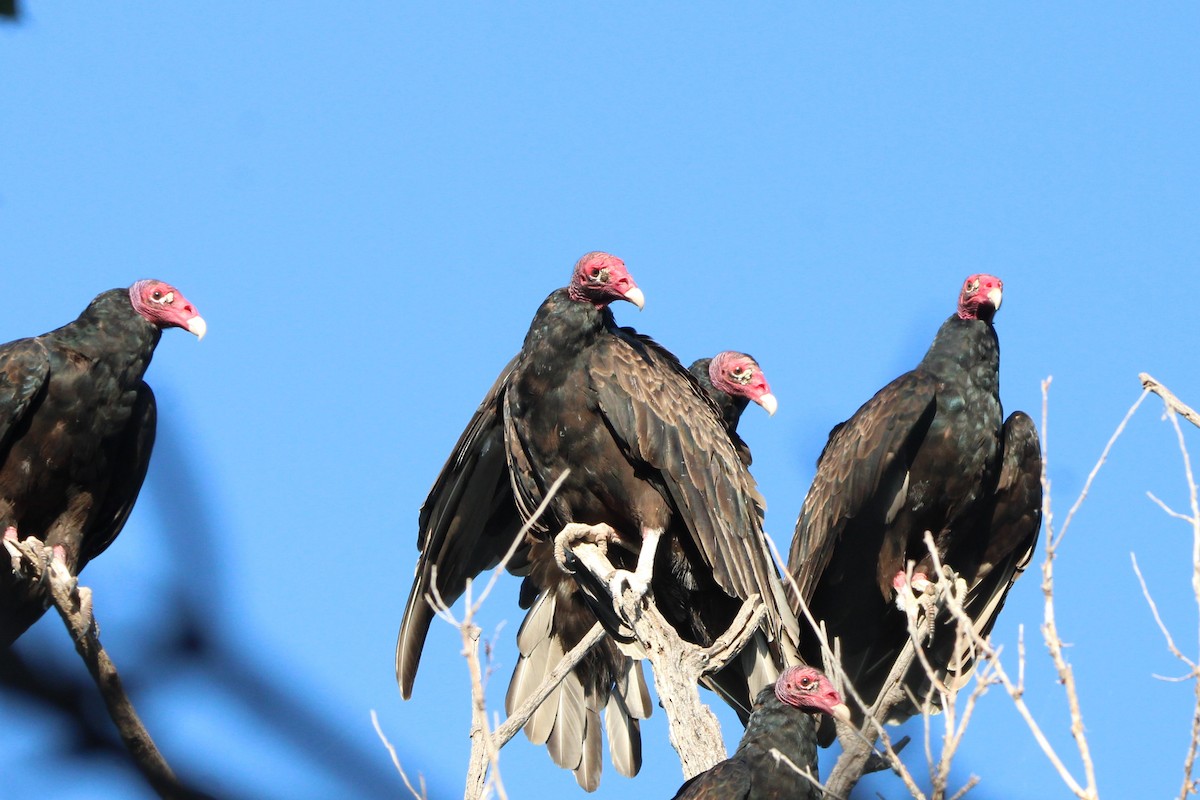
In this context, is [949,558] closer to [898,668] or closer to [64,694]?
[898,668]

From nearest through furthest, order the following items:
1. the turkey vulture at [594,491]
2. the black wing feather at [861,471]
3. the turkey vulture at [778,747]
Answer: the turkey vulture at [778,747] → the turkey vulture at [594,491] → the black wing feather at [861,471]

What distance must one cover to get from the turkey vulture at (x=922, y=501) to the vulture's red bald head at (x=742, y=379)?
35cm

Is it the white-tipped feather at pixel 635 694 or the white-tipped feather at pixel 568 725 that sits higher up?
the white-tipped feather at pixel 635 694

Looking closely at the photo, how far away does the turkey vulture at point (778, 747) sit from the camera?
405cm

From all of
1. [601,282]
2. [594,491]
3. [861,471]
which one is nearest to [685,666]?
[594,491]

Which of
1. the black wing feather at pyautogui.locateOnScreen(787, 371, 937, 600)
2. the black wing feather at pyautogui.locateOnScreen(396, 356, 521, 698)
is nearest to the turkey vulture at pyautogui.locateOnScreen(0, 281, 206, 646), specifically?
the black wing feather at pyautogui.locateOnScreen(396, 356, 521, 698)

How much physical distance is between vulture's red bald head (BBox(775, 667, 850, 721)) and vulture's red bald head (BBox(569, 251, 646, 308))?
1.47 meters

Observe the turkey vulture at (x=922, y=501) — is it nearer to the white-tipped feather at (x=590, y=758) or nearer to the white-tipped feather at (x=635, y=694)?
the white-tipped feather at (x=635, y=694)

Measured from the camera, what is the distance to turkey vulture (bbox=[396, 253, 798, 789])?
5078mm

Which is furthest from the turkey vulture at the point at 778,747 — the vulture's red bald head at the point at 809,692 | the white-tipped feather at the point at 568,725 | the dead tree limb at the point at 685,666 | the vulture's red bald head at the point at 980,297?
the vulture's red bald head at the point at 980,297

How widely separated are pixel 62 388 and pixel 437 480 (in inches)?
55.1

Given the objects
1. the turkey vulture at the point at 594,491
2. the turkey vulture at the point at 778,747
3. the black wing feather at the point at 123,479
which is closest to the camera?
the turkey vulture at the point at 778,747

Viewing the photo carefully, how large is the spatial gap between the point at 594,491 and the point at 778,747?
115 centimetres

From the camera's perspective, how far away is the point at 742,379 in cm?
638
